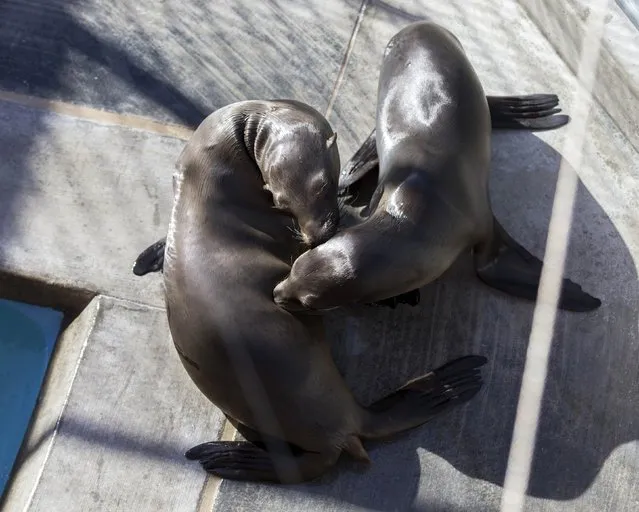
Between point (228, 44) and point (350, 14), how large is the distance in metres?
0.71

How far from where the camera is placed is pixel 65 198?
12.9 feet

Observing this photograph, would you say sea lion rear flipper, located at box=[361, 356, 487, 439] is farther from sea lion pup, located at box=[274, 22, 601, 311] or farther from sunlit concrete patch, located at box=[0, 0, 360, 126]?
sunlit concrete patch, located at box=[0, 0, 360, 126]

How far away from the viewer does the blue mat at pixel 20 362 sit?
12.4 ft

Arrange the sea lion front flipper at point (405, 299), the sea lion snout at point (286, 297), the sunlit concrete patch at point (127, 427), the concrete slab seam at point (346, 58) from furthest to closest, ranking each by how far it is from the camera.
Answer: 1. the concrete slab seam at point (346, 58)
2. the sea lion front flipper at point (405, 299)
3. the sunlit concrete patch at point (127, 427)
4. the sea lion snout at point (286, 297)

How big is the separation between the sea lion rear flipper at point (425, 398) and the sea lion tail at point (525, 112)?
1.25 metres

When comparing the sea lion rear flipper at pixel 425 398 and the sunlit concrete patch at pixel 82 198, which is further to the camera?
the sunlit concrete patch at pixel 82 198

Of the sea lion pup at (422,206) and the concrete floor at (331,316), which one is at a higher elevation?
the sea lion pup at (422,206)

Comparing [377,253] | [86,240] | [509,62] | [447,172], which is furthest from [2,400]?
[509,62]

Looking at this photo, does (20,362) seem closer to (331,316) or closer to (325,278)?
(331,316)

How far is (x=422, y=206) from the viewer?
10.5ft

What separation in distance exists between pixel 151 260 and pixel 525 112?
6.58 feet

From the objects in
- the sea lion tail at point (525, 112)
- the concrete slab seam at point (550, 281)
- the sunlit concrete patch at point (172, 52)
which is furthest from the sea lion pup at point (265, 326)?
the sea lion tail at point (525, 112)

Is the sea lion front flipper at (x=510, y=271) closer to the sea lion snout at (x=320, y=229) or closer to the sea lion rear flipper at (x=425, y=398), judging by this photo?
the sea lion rear flipper at (x=425, y=398)

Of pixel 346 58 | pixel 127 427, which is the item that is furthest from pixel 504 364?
pixel 346 58
